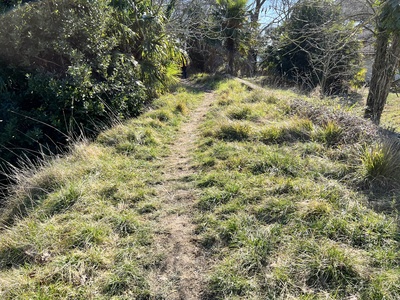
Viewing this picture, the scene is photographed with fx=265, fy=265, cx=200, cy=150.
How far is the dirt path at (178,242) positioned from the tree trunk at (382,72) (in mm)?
4477

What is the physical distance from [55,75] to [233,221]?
4.50 metres

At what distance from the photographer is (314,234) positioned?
242cm

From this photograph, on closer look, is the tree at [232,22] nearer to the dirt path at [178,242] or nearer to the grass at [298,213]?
the grass at [298,213]

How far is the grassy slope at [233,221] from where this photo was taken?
203cm

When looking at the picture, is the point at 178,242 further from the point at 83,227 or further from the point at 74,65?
the point at 74,65

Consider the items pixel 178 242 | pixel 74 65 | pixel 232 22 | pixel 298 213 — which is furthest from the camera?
pixel 232 22

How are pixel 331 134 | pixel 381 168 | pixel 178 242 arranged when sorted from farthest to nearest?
pixel 331 134, pixel 381 168, pixel 178 242

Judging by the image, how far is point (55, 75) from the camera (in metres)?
5.10

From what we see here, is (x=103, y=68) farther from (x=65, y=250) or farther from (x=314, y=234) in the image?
(x=314, y=234)

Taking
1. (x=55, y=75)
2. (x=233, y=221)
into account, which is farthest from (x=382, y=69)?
(x=55, y=75)

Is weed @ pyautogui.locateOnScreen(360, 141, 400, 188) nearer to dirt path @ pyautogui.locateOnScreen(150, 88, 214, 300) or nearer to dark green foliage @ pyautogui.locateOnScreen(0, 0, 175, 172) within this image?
dirt path @ pyautogui.locateOnScreen(150, 88, 214, 300)

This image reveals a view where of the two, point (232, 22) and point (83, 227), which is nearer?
point (83, 227)

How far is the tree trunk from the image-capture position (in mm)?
5477

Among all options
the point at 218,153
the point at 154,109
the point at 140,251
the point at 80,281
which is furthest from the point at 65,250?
the point at 154,109
